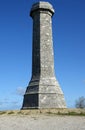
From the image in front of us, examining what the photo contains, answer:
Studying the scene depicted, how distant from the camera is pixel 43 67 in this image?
27.4m

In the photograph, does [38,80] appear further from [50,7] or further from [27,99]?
[50,7]

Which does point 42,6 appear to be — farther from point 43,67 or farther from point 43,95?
point 43,95

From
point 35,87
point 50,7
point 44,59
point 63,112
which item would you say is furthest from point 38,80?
point 50,7

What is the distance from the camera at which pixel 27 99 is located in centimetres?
2641

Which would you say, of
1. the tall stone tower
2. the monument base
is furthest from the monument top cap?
the monument base

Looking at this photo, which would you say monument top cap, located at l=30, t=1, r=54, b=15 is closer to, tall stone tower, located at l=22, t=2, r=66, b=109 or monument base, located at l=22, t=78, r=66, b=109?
tall stone tower, located at l=22, t=2, r=66, b=109

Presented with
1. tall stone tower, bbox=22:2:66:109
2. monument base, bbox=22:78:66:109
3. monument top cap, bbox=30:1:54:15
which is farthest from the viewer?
monument top cap, bbox=30:1:54:15

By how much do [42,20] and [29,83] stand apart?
805cm

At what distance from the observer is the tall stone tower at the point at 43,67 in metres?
25.7

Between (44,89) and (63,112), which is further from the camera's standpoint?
(44,89)

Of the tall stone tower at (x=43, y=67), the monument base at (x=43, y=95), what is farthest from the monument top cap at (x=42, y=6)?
the monument base at (x=43, y=95)

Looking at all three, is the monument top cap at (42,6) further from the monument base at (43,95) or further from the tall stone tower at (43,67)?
the monument base at (43,95)

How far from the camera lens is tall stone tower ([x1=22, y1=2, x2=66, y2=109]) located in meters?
25.7

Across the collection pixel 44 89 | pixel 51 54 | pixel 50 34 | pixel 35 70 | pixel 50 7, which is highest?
pixel 50 7
